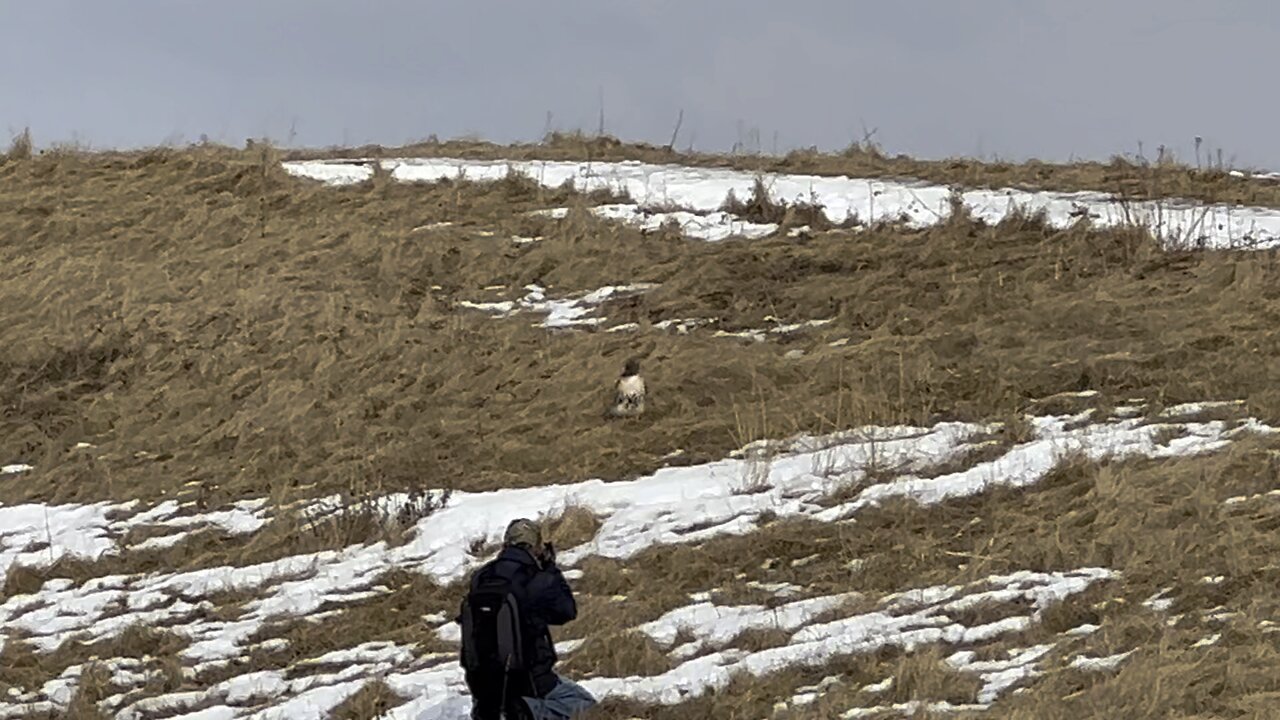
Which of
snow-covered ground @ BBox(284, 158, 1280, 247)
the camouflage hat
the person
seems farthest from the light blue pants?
snow-covered ground @ BBox(284, 158, 1280, 247)

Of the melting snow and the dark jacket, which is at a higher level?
the melting snow

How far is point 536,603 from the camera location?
687 centimetres

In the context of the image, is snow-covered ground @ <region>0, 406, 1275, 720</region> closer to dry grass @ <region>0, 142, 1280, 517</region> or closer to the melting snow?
dry grass @ <region>0, 142, 1280, 517</region>

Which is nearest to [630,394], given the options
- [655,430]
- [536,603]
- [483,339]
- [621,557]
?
[655,430]

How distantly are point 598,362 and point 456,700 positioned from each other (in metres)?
5.67

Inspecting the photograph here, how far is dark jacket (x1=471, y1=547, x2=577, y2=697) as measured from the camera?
22.5 ft

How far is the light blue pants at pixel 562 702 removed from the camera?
275 inches

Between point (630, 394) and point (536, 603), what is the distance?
17.3 ft

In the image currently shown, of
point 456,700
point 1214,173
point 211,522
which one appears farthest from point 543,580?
point 1214,173

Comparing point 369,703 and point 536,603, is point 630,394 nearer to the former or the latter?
point 369,703

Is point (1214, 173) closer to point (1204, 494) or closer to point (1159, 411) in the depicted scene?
point (1159, 411)

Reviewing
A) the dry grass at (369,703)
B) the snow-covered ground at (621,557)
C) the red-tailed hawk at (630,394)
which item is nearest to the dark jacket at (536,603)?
the snow-covered ground at (621,557)

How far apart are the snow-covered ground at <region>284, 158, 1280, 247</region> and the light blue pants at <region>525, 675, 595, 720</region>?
9.08 meters

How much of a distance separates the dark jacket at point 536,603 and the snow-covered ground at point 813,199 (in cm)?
924
